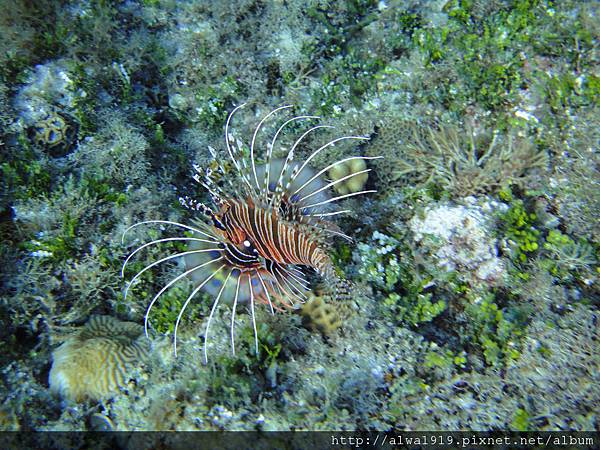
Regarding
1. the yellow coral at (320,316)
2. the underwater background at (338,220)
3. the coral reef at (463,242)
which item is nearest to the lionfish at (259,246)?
the yellow coral at (320,316)

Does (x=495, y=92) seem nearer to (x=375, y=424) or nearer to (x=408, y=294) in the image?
(x=408, y=294)

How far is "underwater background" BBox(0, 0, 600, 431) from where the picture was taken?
3.35 metres

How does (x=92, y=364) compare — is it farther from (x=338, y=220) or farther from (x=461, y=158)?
(x=461, y=158)

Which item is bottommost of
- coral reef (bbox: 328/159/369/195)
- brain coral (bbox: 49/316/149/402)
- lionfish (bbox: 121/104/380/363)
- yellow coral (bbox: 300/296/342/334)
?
brain coral (bbox: 49/316/149/402)

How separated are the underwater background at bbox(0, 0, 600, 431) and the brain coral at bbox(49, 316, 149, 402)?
0.06 feet

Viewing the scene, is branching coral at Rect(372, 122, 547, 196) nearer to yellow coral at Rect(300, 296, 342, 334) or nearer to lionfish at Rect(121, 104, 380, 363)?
lionfish at Rect(121, 104, 380, 363)

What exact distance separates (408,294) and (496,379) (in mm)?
1043

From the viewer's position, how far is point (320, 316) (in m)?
3.85

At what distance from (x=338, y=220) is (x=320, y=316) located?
1135 mm

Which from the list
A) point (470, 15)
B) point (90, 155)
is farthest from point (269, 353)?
point (470, 15)

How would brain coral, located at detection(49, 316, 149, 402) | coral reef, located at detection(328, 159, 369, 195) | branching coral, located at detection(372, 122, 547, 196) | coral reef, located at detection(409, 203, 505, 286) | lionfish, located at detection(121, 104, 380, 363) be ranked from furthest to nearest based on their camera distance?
1. coral reef, located at detection(328, 159, 369, 195)
2. branching coral, located at detection(372, 122, 547, 196)
3. coral reef, located at detection(409, 203, 505, 286)
4. brain coral, located at detection(49, 316, 149, 402)
5. lionfish, located at detection(121, 104, 380, 363)

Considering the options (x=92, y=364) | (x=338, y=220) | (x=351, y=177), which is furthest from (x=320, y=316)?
(x=92, y=364)

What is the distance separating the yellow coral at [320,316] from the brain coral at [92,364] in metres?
1.55

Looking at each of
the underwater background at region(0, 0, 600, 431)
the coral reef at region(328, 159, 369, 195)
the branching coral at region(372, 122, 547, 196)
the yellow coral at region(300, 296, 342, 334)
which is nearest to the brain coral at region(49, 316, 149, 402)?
the underwater background at region(0, 0, 600, 431)
